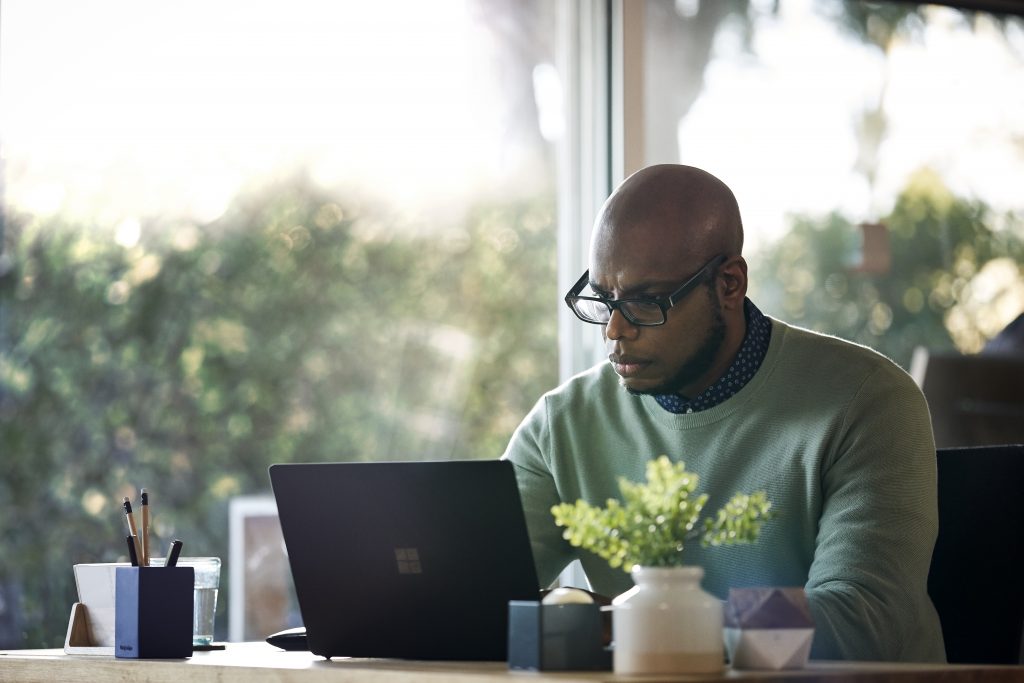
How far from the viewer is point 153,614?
1802 millimetres

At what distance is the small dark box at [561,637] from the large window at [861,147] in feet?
6.85

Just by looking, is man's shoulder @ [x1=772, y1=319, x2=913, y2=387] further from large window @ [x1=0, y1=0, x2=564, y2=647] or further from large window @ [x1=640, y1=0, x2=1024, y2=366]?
large window @ [x1=640, y1=0, x2=1024, y2=366]

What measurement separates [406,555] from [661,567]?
0.39m

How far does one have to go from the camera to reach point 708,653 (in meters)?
1.30

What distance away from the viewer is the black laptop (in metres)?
1.55

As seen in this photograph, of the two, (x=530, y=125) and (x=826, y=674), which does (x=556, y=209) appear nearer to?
(x=530, y=125)

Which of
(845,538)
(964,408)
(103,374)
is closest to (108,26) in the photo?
(103,374)

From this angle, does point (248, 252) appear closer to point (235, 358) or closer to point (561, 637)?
point (235, 358)

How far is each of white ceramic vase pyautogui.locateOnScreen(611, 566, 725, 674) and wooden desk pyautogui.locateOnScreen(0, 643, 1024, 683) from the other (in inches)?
0.9

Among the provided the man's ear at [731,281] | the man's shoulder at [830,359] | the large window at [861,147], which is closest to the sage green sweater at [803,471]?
the man's shoulder at [830,359]

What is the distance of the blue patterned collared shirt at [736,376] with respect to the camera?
87.4 inches

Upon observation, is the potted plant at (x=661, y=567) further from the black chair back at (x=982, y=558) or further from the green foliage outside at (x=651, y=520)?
the black chair back at (x=982, y=558)

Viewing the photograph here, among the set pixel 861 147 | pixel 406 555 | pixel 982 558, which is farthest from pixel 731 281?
pixel 861 147

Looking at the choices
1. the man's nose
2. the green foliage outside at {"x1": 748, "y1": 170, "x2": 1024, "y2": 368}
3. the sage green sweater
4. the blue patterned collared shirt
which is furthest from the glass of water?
the green foliage outside at {"x1": 748, "y1": 170, "x2": 1024, "y2": 368}
